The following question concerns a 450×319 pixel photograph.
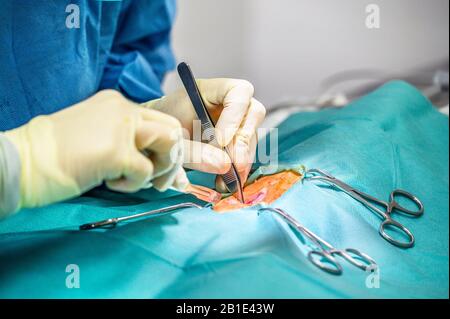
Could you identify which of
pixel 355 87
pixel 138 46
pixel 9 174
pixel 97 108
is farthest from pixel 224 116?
pixel 355 87

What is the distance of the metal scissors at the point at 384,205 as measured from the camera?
1115 millimetres

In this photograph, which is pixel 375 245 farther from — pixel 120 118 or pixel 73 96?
pixel 73 96

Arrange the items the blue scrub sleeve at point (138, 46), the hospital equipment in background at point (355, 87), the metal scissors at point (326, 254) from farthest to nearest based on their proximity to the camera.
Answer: the hospital equipment in background at point (355, 87)
the blue scrub sleeve at point (138, 46)
the metal scissors at point (326, 254)

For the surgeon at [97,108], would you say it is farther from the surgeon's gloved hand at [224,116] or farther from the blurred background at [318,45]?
the blurred background at [318,45]

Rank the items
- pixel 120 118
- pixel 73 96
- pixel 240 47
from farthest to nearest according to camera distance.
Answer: pixel 240 47, pixel 73 96, pixel 120 118

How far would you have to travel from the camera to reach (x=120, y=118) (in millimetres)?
840

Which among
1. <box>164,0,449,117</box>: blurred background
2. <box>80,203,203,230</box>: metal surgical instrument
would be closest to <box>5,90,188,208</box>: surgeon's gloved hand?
<box>80,203,203,230</box>: metal surgical instrument

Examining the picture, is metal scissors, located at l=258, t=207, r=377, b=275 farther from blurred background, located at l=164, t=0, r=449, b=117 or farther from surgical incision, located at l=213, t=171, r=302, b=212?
blurred background, located at l=164, t=0, r=449, b=117

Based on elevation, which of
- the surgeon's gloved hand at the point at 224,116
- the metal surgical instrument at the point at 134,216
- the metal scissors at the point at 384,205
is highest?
the surgeon's gloved hand at the point at 224,116

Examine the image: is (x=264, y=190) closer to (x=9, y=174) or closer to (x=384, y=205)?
(x=384, y=205)

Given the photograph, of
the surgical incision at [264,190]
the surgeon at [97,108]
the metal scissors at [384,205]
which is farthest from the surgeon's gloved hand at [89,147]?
the metal scissors at [384,205]

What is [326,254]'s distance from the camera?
938mm
